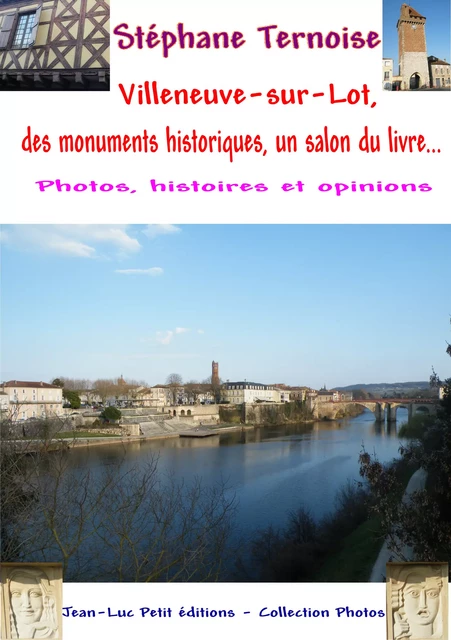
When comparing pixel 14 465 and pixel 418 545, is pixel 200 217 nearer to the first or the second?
pixel 418 545

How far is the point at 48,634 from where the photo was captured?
2.33 m

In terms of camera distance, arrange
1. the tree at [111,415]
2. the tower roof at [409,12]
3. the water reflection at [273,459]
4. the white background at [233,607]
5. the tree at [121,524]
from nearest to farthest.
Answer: the white background at [233,607] → the tower roof at [409,12] → the water reflection at [273,459] → the tree at [121,524] → the tree at [111,415]

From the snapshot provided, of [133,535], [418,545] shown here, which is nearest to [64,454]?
[133,535]

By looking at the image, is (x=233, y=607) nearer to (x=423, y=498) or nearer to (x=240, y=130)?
(x=423, y=498)

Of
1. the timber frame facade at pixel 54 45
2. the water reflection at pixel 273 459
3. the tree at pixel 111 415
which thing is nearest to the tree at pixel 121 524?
the water reflection at pixel 273 459

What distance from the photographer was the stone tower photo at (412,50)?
2463 mm

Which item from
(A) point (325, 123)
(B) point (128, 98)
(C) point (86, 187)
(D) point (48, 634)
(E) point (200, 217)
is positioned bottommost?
(D) point (48, 634)

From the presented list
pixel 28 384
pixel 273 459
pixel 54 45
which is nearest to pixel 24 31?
pixel 54 45

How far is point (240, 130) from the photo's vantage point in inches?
93.2

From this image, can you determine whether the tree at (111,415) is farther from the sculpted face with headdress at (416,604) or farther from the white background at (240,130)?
the sculpted face with headdress at (416,604)

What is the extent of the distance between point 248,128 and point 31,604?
2.44 meters

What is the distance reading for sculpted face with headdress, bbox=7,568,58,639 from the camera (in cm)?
232

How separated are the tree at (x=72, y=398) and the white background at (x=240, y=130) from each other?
93cm

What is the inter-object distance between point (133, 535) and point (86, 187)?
6.49ft
